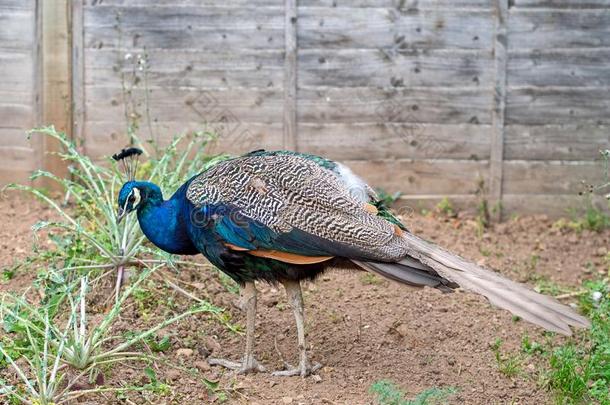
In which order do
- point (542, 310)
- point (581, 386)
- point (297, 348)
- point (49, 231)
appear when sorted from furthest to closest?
point (49, 231) → point (297, 348) → point (581, 386) → point (542, 310)

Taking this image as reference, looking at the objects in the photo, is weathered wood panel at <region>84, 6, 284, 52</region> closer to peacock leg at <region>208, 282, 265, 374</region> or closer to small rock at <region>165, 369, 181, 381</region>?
peacock leg at <region>208, 282, 265, 374</region>

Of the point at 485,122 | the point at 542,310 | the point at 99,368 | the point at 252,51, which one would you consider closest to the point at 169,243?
the point at 99,368

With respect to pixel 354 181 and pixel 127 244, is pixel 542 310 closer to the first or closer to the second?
pixel 354 181

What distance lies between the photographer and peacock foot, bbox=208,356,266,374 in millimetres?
4809

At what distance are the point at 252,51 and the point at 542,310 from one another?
364 centimetres

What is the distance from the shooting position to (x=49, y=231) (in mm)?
6527

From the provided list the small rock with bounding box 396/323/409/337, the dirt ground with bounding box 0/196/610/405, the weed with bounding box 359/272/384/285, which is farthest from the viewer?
the weed with bounding box 359/272/384/285

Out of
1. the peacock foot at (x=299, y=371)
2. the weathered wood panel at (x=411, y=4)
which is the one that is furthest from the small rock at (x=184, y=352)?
the weathered wood panel at (x=411, y=4)

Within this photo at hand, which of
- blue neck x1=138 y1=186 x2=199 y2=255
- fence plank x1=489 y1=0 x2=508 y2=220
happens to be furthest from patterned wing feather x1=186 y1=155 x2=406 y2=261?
fence plank x1=489 y1=0 x2=508 y2=220

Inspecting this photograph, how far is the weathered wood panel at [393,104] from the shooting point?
728 cm

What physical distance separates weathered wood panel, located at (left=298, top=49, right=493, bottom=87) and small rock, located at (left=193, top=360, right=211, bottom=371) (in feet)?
9.61

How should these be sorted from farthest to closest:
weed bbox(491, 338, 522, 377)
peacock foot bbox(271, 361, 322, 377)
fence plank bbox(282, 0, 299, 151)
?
1. fence plank bbox(282, 0, 299, 151)
2. weed bbox(491, 338, 522, 377)
3. peacock foot bbox(271, 361, 322, 377)

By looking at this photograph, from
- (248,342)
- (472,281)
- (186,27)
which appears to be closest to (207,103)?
(186,27)

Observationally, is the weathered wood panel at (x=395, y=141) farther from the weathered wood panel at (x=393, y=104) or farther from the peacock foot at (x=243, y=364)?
the peacock foot at (x=243, y=364)
